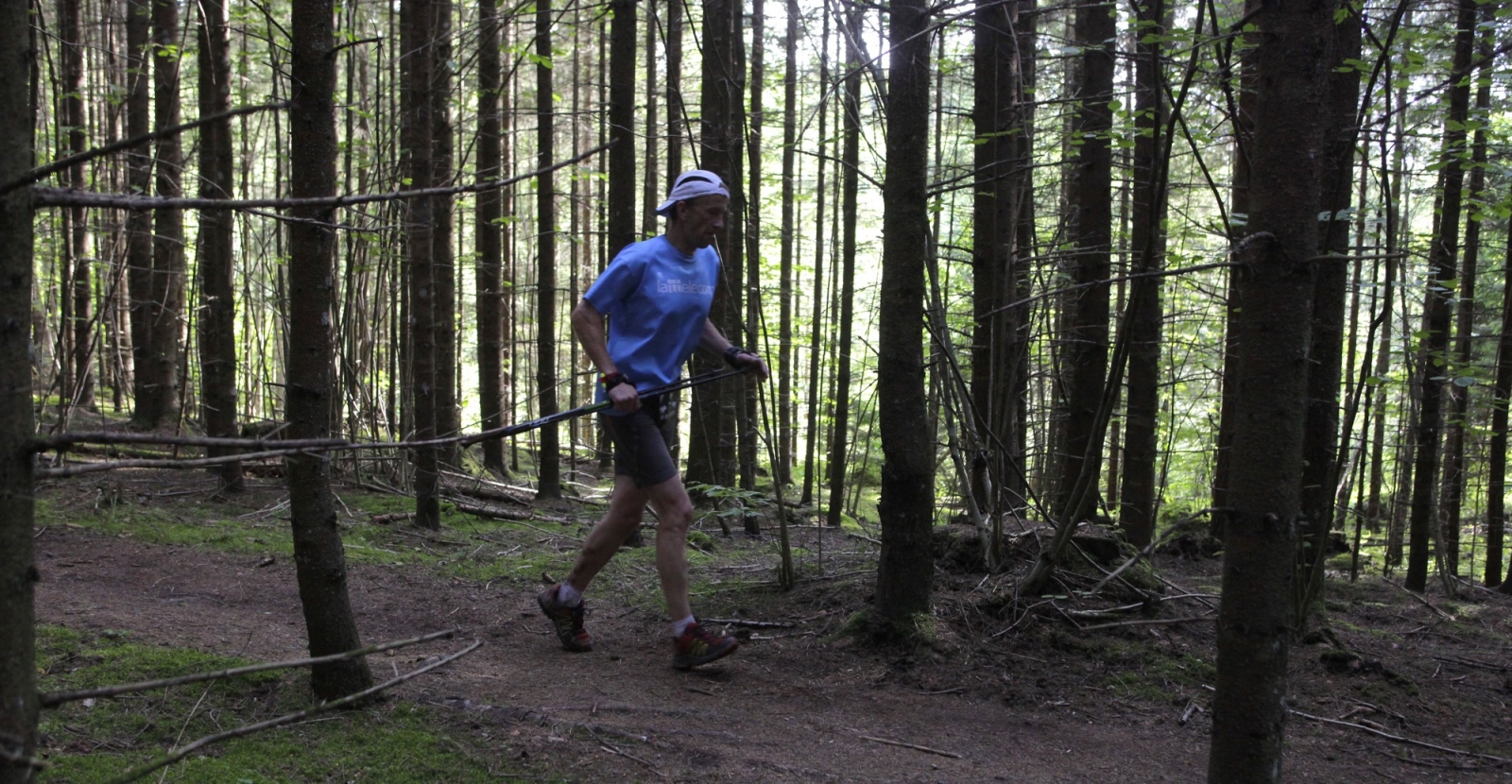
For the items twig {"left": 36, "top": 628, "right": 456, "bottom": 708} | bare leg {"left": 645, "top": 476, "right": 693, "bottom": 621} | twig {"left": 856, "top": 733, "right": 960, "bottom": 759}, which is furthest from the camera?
bare leg {"left": 645, "top": 476, "right": 693, "bottom": 621}

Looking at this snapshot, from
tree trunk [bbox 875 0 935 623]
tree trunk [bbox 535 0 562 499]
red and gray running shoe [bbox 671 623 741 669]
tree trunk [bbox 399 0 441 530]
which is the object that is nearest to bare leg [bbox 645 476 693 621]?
red and gray running shoe [bbox 671 623 741 669]

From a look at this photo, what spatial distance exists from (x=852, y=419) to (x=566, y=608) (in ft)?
62.9

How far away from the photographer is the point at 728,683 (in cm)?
413

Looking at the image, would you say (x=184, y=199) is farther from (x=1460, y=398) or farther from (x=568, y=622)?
(x=1460, y=398)

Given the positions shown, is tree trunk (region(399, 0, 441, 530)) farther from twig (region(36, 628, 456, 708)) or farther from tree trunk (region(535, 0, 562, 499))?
twig (region(36, 628, 456, 708))

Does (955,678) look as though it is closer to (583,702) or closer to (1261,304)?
(583,702)

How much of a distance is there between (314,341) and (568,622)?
6.85 ft

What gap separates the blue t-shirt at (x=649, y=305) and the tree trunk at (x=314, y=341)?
130 centimetres

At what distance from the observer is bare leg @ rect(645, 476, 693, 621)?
14.2 feet

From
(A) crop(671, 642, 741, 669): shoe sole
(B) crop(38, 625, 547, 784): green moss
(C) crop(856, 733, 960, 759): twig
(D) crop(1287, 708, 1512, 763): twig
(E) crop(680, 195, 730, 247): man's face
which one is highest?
(E) crop(680, 195, 730, 247): man's face

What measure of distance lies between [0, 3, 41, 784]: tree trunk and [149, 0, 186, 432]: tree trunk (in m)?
8.54

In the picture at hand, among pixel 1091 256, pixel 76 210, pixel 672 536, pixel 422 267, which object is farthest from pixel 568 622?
pixel 76 210

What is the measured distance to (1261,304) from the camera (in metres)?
2.34

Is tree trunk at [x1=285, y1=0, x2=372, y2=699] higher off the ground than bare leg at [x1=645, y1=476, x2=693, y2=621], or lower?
higher
